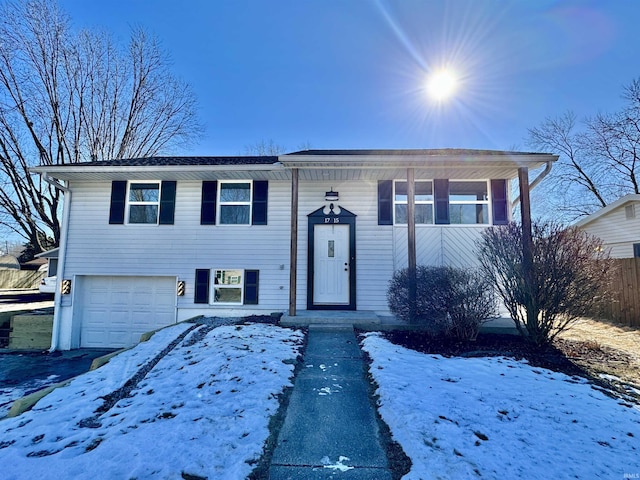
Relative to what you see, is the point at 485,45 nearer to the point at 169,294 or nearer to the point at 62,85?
the point at 169,294

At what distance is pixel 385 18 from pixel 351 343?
8.41 metres

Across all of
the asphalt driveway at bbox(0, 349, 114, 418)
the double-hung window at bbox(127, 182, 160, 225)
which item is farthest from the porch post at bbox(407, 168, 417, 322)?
the asphalt driveway at bbox(0, 349, 114, 418)

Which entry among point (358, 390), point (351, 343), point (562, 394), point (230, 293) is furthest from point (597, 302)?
point (230, 293)

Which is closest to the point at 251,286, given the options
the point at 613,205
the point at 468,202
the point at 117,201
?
the point at 117,201

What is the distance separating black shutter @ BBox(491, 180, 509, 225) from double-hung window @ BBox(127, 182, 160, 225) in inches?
342

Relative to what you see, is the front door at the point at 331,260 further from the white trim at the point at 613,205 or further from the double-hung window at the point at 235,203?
the white trim at the point at 613,205

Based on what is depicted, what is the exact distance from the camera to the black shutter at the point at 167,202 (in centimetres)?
792

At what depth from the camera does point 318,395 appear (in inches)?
130

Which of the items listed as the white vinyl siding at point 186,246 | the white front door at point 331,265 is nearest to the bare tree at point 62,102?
the white vinyl siding at point 186,246

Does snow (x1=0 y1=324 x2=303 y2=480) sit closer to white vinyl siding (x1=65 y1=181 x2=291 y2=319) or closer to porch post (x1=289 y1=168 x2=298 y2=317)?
porch post (x1=289 y1=168 x2=298 y2=317)

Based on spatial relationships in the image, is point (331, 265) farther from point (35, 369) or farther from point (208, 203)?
point (35, 369)

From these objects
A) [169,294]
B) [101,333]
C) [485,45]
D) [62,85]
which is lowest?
[101,333]

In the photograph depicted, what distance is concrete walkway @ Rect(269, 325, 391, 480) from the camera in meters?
2.12

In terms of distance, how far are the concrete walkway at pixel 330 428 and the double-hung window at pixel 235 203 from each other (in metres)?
4.69
